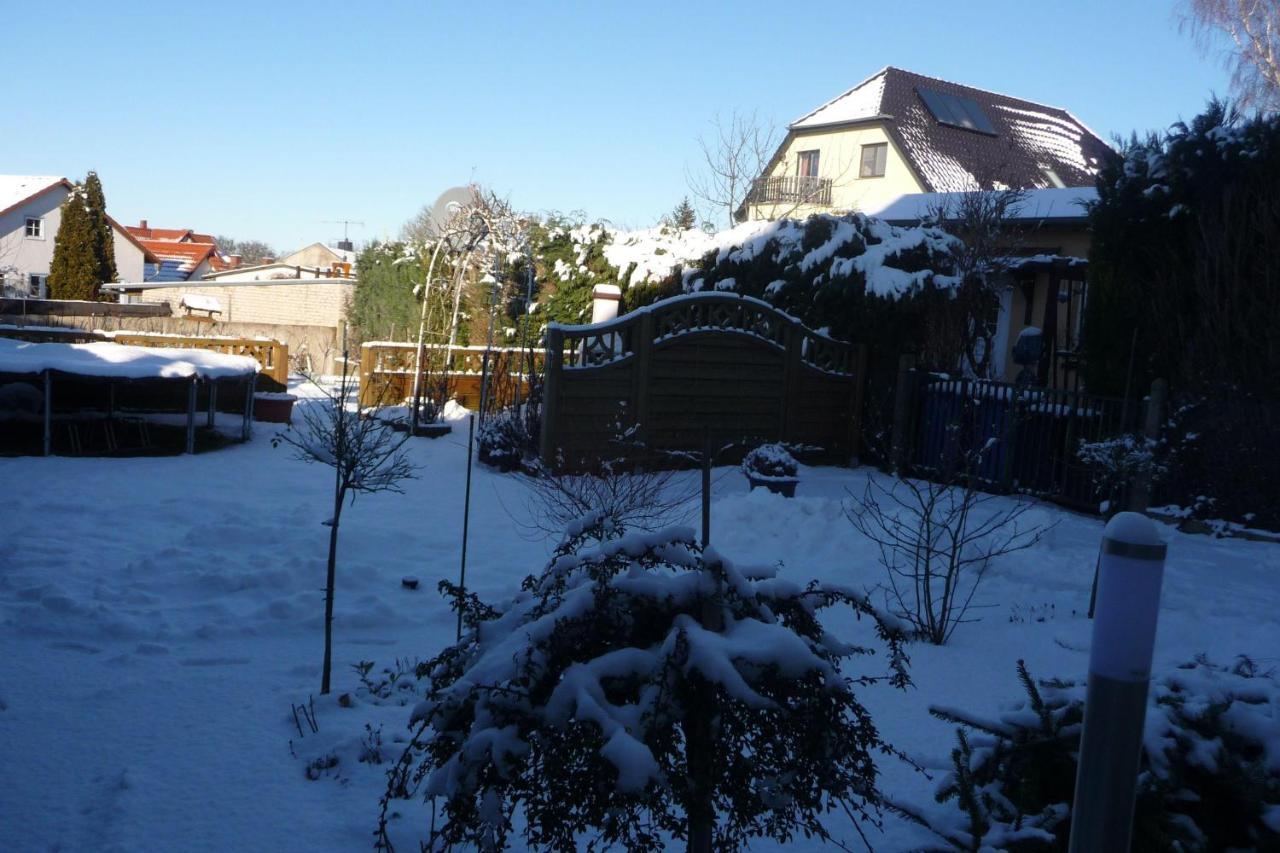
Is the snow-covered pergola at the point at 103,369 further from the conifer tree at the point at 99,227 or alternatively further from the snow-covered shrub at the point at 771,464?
the conifer tree at the point at 99,227

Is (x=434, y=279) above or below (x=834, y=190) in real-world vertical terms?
below

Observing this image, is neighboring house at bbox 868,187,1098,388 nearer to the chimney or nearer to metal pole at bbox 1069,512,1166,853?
the chimney

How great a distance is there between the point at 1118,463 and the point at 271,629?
230 inches

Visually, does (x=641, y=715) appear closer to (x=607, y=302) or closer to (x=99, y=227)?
(x=607, y=302)

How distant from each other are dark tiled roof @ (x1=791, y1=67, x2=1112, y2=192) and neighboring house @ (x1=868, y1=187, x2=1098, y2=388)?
7681mm

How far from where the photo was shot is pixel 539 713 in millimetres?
2260

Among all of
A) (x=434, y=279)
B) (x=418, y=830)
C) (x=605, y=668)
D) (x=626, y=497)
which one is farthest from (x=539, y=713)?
(x=434, y=279)

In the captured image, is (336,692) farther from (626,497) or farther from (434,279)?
(434,279)

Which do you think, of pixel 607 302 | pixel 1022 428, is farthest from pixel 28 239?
pixel 1022 428

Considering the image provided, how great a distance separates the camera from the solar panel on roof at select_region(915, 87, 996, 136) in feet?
98.1

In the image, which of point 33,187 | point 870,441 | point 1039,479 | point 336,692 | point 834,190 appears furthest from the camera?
point 33,187

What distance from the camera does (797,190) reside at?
1149 inches

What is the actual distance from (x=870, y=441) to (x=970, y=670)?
742 cm

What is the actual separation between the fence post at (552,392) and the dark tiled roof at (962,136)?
19182 millimetres
